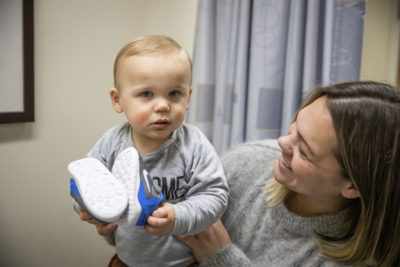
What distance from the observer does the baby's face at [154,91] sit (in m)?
0.85

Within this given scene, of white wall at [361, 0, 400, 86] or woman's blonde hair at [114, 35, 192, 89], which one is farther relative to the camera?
white wall at [361, 0, 400, 86]

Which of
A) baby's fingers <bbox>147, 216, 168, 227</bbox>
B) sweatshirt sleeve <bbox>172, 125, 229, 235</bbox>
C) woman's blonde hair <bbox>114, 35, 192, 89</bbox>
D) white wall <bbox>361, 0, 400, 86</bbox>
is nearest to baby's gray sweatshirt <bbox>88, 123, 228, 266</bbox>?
sweatshirt sleeve <bbox>172, 125, 229, 235</bbox>

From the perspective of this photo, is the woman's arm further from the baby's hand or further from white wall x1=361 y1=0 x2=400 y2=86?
white wall x1=361 y1=0 x2=400 y2=86

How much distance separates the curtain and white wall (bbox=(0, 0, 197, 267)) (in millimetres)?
285

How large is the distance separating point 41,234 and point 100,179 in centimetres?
125

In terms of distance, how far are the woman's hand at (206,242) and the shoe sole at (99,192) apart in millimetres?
380

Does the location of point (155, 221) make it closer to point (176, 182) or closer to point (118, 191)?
point (118, 191)

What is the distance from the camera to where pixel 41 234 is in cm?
171

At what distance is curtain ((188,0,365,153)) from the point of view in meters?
1.39

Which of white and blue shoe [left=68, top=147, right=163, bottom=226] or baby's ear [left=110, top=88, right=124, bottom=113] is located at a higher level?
baby's ear [left=110, top=88, right=124, bottom=113]

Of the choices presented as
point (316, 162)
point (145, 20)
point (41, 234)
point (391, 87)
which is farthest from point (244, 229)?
point (145, 20)

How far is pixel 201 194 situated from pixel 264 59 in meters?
0.94

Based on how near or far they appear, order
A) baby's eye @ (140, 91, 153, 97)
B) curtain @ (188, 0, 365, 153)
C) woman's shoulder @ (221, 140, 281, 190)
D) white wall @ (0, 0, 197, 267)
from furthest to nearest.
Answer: white wall @ (0, 0, 197, 267), curtain @ (188, 0, 365, 153), woman's shoulder @ (221, 140, 281, 190), baby's eye @ (140, 91, 153, 97)

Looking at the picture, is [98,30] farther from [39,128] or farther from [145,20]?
Result: [39,128]
